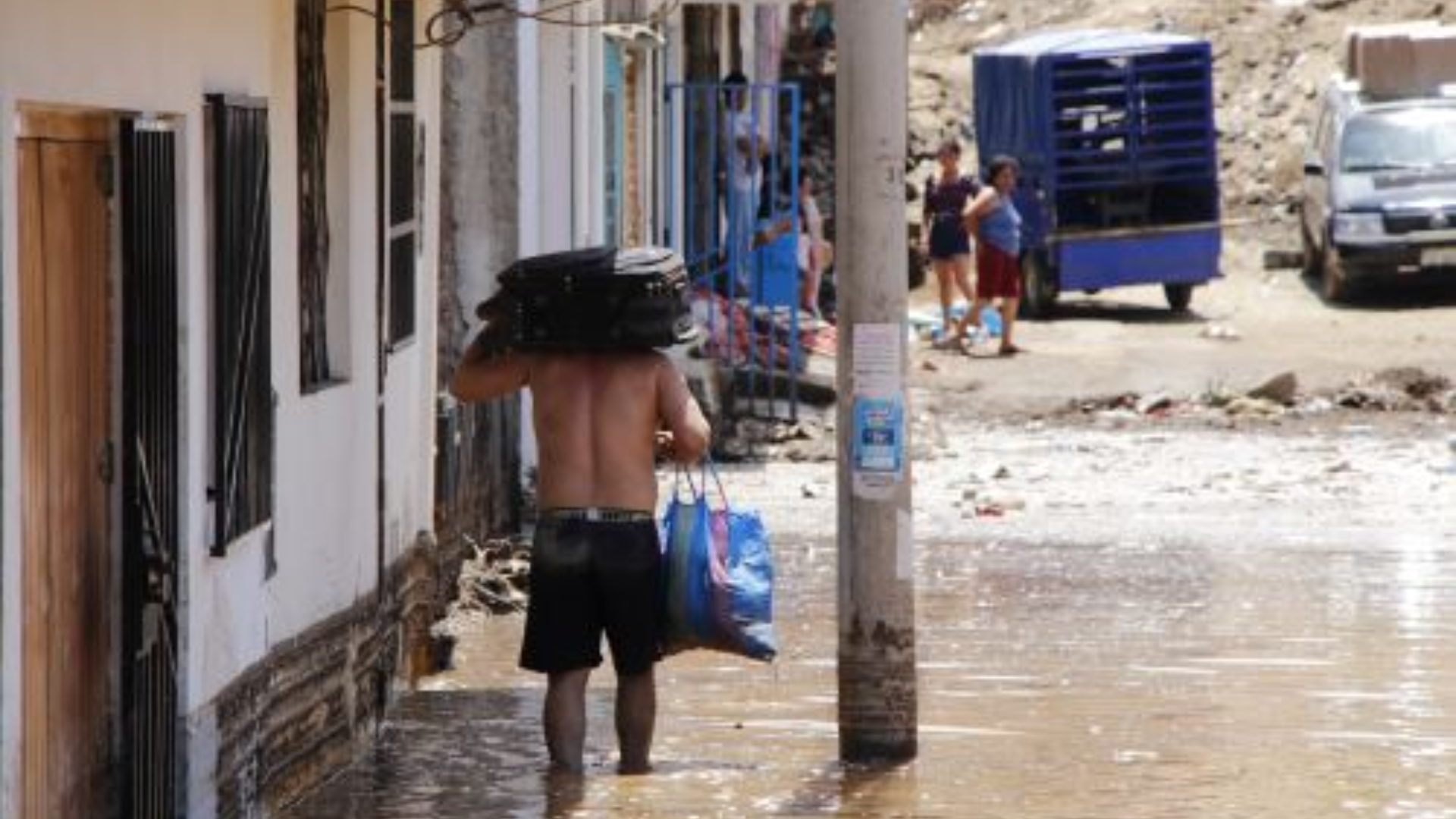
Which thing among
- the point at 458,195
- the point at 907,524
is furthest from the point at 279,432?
the point at 458,195

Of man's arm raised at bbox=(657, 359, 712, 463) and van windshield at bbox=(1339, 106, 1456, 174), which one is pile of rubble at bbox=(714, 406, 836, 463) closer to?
man's arm raised at bbox=(657, 359, 712, 463)

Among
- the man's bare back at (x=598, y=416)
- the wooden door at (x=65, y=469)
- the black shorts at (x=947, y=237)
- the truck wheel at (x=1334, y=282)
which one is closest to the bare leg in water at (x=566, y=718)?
the man's bare back at (x=598, y=416)

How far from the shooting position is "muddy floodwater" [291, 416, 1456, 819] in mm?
9820

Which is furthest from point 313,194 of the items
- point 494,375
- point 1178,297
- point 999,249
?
point 1178,297

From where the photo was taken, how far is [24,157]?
22.9 ft

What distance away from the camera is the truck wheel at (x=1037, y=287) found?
28594 mm

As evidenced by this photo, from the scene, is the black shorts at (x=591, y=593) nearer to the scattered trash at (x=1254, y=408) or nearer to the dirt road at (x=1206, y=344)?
the scattered trash at (x=1254, y=408)

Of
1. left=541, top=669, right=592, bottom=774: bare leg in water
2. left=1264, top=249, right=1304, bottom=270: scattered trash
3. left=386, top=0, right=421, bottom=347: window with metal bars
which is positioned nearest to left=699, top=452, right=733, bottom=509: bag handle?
left=541, top=669, right=592, bottom=774: bare leg in water

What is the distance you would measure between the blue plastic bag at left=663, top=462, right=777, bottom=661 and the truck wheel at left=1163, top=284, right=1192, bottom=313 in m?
19.5

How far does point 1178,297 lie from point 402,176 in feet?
59.3

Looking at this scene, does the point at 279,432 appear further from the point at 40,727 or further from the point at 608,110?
the point at 608,110

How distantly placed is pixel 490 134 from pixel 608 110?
17.1 ft

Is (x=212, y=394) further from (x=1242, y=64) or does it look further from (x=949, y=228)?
(x=1242, y=64)

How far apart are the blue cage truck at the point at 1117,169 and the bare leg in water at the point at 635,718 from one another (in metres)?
18.8
